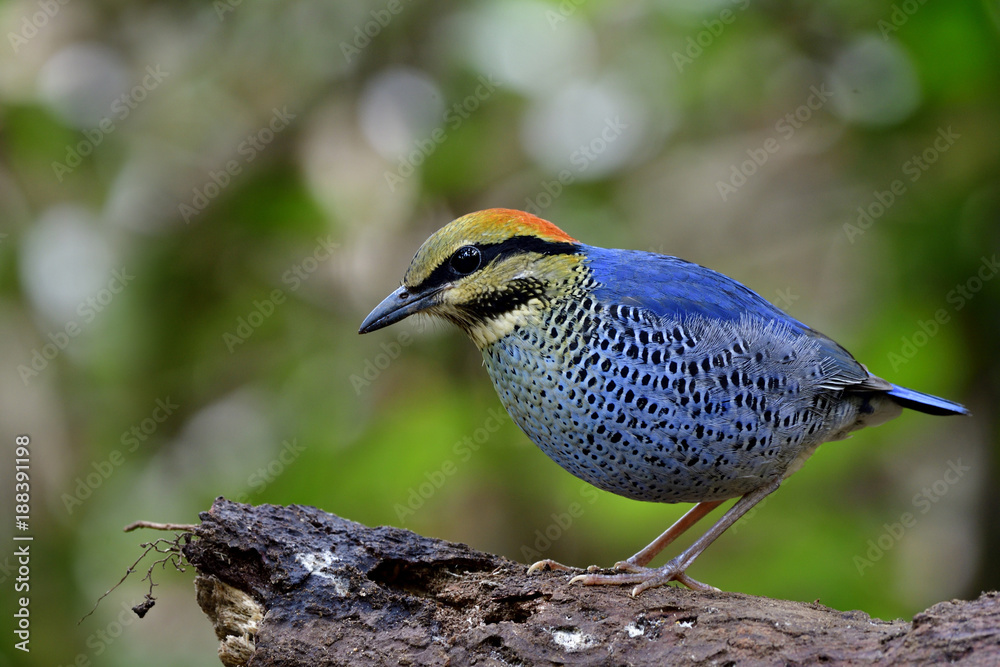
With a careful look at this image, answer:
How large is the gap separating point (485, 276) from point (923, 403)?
2274 millimetres

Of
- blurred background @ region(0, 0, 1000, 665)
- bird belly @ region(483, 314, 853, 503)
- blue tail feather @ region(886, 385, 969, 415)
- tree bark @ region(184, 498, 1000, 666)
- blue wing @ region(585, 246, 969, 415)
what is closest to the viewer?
tree bark @ region(184, 498, 1000, 666)

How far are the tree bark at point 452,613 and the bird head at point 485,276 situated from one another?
1.06 m

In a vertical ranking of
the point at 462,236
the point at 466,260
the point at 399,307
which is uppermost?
the point at 462,236

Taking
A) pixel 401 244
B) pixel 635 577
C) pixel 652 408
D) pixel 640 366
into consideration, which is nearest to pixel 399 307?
pixel 640 366

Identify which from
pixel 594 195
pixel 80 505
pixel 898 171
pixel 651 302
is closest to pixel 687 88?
pixel 594 195

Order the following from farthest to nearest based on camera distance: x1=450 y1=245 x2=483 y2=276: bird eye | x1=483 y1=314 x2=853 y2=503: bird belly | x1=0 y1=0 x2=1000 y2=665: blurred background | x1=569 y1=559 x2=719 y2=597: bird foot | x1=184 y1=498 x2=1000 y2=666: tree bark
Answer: x1=0 y1=0 x2=1000 y2=665: blurred background < x1=450 y1=245 x2=483 y2=276: bird eye < x1=569 y1=559 x2=719 y2=597: bird foot < x1=483 y1=314 x2=853 y2=503: bird belly < x1=184 y1=498 x2=1000 y2=666: tree bark

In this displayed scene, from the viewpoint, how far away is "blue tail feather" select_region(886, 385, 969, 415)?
176 inches

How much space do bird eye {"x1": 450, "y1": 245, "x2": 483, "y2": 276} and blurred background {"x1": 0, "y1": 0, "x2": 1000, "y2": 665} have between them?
2583 millimetres

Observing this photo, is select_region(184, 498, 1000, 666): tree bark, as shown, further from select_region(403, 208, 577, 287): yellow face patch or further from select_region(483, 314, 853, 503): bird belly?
select_region(403, 208, 577, 287): yellow face patch

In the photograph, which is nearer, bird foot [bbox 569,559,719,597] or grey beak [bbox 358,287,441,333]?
bird foot [bbox 569,559,719,597]

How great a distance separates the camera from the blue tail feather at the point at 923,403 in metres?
4.46

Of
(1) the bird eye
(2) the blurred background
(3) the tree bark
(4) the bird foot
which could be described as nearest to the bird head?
(1) the bird eye

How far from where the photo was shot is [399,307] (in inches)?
174

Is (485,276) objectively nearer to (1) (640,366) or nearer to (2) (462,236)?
(2) (462,236)
